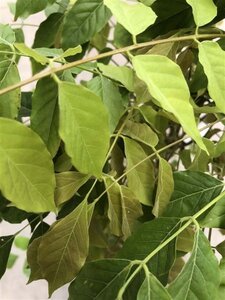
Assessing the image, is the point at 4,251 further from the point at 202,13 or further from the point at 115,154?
the point at 202,13

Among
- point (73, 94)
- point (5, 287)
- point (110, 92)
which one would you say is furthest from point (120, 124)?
point (5, 287)

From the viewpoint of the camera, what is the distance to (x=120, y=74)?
0.42m

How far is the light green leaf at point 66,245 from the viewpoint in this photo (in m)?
0.40

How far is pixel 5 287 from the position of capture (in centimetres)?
86

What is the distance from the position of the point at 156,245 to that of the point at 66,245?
7cm

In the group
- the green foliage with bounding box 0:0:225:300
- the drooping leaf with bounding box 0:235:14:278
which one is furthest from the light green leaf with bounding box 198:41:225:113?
the drooping leaf with bounding box 0:235:14:278

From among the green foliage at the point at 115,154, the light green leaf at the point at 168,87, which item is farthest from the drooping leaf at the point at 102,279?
the light green leaf at the point at 168,87

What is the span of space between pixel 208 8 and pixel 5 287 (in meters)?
0.63

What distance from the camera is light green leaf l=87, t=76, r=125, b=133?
0.41 m

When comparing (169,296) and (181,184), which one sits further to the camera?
(181,184)

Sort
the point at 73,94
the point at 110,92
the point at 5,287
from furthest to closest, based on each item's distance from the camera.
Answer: the point at 5,287
the point at 110,92
the point at 73,94

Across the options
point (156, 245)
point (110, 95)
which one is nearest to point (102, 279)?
point (156, 245)

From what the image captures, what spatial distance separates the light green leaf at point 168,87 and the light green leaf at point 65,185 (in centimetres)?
12

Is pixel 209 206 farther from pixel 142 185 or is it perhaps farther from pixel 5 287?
pixel 5 287
